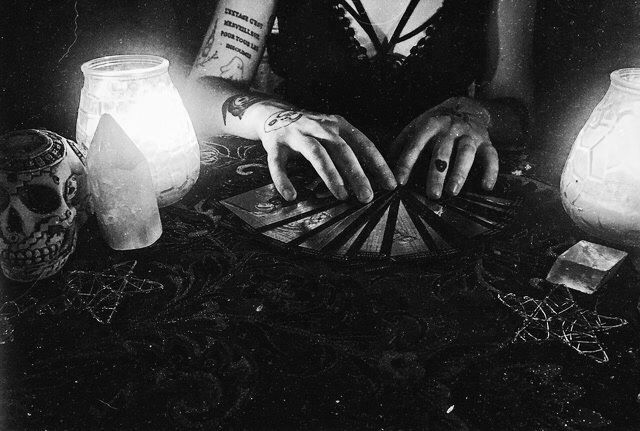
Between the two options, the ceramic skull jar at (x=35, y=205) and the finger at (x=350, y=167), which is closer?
the ceramic skull jar at (x=35, y=205)

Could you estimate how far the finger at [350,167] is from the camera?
2.93 feet

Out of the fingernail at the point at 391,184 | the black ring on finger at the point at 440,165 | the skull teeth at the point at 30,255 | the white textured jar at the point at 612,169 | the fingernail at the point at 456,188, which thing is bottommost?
the skull teeth at the point at 30,255

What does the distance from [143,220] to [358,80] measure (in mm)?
899

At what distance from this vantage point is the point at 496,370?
523 millimetres

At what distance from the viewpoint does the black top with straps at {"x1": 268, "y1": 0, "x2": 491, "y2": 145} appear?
136cm

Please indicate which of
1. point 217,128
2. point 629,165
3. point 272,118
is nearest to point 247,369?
point 629,165

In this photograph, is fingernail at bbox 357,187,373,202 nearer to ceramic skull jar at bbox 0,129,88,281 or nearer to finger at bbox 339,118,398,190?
finger at bbox 339,118,398,190

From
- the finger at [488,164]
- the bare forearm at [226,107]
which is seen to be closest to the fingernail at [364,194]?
the finger at [488,164]

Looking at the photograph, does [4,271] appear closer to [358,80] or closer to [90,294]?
[90,294]

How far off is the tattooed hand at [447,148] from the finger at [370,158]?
4 centimetres

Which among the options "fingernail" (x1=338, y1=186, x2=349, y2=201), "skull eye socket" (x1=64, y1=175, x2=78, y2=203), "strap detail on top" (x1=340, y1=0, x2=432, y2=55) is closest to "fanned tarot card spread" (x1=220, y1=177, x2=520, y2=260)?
"fingernail" (x1=338, y1=186, x2=349, y2=201)

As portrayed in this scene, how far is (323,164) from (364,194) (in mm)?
110

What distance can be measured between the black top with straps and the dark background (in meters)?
0.23

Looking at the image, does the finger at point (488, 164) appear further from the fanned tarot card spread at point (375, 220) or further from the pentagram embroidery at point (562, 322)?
the pentagram embroidery at point (562, 322)
